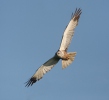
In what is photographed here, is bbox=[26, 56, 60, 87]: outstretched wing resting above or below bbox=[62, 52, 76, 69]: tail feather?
above

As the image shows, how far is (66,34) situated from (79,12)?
4.48ft

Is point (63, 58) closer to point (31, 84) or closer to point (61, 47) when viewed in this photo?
point (61, 47)

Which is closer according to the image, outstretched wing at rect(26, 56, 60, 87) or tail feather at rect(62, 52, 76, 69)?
tail feather at rect(62, 52, 76, 69)

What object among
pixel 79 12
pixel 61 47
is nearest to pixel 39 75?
pixel 61 47

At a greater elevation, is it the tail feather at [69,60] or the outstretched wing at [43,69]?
the outstretched wing at [43,69]

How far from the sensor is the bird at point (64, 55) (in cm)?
1952

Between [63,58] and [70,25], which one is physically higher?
[70,25]

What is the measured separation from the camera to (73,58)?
1942 centimetres

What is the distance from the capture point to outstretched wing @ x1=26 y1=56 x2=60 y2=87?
20.5 m

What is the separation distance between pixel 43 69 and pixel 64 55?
181 centimetres

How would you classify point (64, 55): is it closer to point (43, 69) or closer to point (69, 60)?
point (69, 60)

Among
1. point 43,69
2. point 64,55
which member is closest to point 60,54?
point 64,55

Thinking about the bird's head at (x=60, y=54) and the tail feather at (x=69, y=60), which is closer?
the tail feather at (x=69, y=60)

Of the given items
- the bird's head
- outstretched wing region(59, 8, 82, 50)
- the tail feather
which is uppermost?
outstretched wing region(59, 8, 82, 50)
